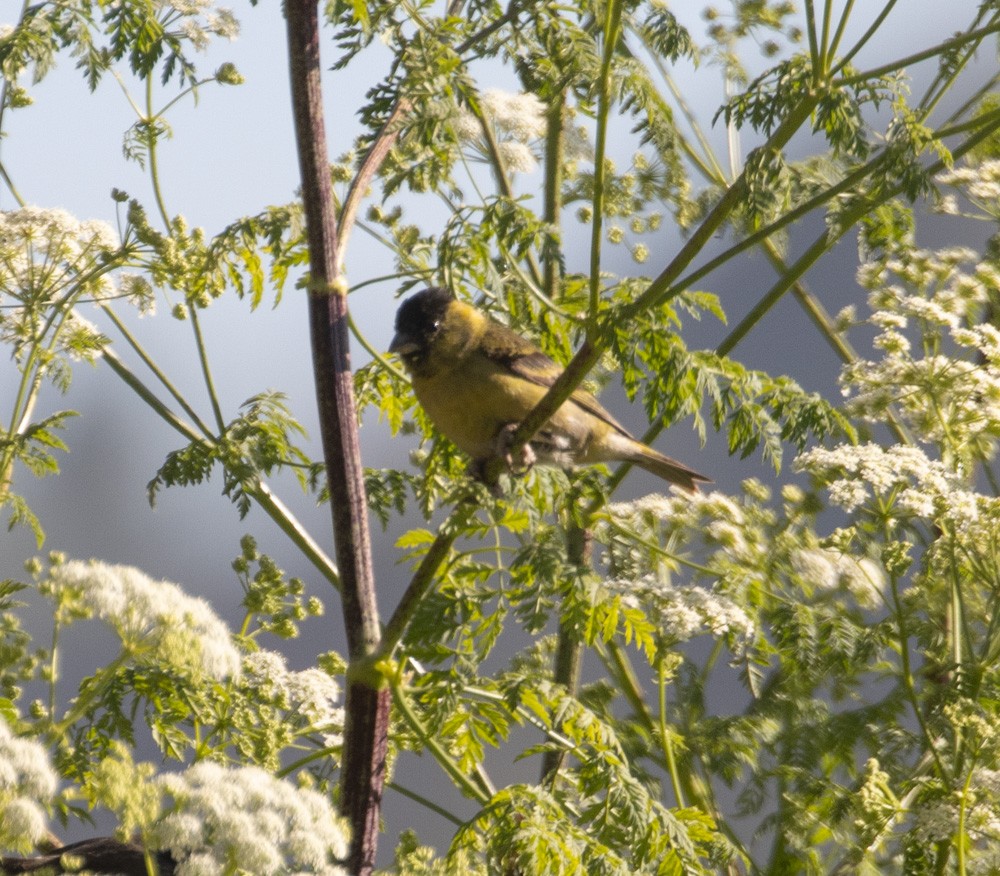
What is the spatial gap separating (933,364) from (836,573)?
0.48 meters

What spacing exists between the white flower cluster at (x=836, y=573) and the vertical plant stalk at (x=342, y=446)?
37.5 inches

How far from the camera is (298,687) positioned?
253 cm

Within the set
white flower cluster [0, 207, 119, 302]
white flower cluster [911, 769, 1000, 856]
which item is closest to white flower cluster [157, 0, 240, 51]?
white flower cluster [0, 207, 119, 302]

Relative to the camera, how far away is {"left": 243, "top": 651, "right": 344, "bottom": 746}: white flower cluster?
2.47 m

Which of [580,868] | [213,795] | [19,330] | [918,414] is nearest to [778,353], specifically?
[918,414]

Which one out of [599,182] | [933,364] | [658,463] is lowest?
[599,182]

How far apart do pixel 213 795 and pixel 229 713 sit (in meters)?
0.95

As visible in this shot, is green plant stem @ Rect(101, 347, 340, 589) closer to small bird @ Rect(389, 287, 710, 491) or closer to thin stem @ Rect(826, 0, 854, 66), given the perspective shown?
small bird @ Rect(389, 287, 710, 491)

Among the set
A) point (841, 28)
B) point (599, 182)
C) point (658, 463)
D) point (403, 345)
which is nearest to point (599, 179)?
point (599, 182)

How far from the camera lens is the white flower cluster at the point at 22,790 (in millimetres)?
1382

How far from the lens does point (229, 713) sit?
2.40 metres

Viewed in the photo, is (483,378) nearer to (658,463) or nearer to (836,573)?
(658,463)

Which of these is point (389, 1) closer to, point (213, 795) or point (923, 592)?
point (213, 795)

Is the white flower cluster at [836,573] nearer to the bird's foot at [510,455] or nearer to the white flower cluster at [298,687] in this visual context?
the bird's foot at [510,455]
